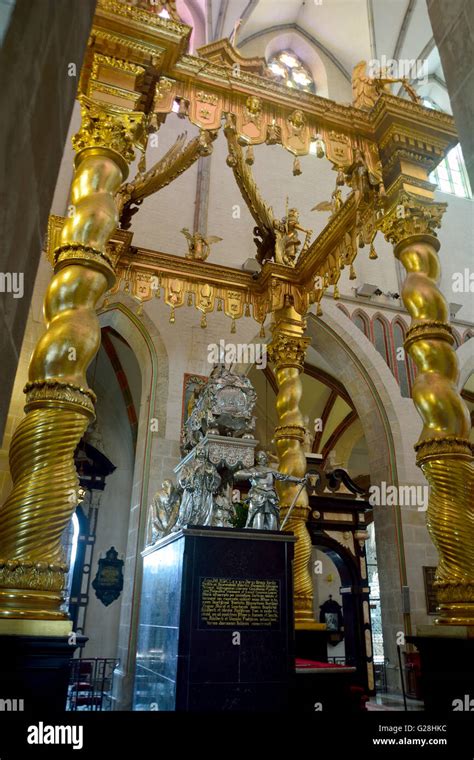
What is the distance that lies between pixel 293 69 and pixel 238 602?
574 inches

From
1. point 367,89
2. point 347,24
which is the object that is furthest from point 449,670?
point 347,24

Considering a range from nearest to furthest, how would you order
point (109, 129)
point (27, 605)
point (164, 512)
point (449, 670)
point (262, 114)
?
point (27, 605)
point (449, 670)
point (109, 129)
point (164, 512)
point (262, 114)

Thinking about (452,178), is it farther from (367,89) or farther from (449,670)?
(449,670)

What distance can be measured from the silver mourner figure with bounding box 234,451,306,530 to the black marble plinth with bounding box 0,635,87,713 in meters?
1.67

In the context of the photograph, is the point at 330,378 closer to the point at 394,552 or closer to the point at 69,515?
the point at 394,552

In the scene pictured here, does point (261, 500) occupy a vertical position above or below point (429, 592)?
above

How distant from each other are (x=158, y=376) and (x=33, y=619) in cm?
591

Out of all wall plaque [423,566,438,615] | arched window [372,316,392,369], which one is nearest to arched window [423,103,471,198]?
arched window [372,316,392,369]

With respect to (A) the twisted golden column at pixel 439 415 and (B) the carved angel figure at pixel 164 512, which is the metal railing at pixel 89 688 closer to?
(B) the carved angel figure at pixel 164 512

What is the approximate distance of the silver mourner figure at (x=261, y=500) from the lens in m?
4.07

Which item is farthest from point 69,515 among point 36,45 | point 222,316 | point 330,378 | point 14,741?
point 330,378

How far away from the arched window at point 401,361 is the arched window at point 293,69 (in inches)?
280

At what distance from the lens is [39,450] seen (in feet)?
10.3

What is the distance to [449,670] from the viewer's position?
135 inches
